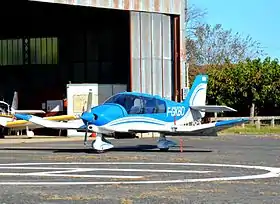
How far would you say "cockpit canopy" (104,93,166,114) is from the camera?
23.7m

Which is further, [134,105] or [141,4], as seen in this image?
[141,4]

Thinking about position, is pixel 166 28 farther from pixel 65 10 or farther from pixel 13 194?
pixel 13 194

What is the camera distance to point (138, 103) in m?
23.9

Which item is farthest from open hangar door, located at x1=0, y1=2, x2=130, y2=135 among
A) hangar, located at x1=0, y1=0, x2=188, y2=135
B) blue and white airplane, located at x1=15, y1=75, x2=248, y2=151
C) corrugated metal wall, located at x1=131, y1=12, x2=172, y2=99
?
blue and white airplane, located at x1=15, y1=75, x2=248, y2=151

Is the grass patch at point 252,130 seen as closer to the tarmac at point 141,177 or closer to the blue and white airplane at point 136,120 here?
the blue and white airplane at point 136,120

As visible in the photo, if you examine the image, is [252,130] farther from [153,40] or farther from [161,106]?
[161,106]

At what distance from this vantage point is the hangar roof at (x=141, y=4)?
36316 mm

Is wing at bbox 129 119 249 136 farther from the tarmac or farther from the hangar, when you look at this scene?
the hangar

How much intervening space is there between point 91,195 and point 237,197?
2.48m

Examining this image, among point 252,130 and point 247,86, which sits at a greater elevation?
point 247,86

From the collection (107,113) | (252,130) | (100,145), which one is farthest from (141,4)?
(100,145)

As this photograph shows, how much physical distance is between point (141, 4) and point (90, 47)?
7214 mm

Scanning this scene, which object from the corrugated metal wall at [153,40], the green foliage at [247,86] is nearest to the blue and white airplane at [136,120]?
the corrugated metal wall at [153,40]

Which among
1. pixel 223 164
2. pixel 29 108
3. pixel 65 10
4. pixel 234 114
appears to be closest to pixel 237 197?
pixel 223 164
